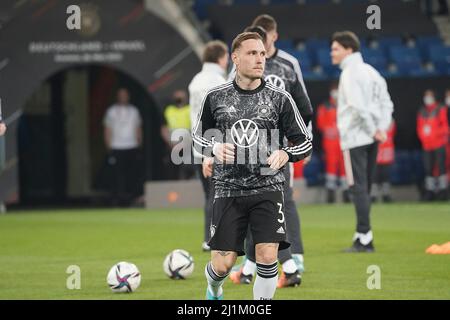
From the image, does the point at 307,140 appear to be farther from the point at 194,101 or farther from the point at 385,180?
the point at 385,180

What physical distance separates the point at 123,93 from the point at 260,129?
1553 centimetres

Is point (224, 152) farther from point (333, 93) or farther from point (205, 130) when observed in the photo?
point (333, 93)

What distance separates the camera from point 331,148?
24672mm

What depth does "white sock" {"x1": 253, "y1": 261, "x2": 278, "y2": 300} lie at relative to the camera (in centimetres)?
878

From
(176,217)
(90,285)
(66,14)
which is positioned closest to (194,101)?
(90,285)

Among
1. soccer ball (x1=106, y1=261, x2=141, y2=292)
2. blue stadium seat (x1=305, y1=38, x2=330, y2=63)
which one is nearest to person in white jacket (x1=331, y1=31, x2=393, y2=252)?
soccer ball (x1=106, y1=261, x2=141, y2=292)

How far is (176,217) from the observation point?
811 inches

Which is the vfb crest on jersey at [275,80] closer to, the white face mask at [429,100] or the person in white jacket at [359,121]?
the person in white jacket at [359,121]

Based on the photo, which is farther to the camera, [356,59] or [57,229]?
[57,229]

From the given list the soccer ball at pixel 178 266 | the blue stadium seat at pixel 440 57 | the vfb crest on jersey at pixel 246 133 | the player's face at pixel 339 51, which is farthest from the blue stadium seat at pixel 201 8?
the vfb crest on jersey at pixel 246 133

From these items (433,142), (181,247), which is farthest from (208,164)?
(433,142)

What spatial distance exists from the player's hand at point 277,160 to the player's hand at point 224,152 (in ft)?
0.95

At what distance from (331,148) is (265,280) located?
1600 cm

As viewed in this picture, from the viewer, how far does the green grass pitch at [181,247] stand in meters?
10.6
